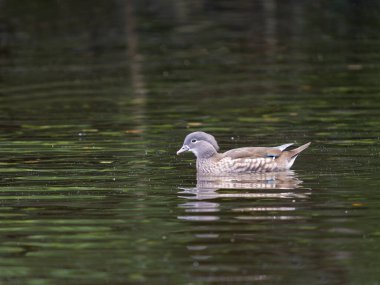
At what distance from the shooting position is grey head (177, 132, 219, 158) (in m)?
13.6

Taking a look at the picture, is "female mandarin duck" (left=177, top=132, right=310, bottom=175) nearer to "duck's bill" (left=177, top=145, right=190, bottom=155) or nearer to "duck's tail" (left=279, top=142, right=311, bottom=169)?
"duck's tail" (left=279, top=142, right=311, bottom=169)

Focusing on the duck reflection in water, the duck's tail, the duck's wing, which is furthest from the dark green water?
the duck's wing

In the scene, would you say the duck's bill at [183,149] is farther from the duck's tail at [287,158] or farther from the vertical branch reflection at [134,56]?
the vertical branch reflection at [134,56]

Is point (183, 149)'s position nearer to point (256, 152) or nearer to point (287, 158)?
point (256, 152)

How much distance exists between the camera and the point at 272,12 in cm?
3419

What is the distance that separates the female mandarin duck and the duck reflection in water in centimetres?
9

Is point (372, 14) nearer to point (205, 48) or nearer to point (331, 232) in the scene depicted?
point (205, 48)

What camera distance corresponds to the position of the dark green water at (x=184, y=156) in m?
9.24

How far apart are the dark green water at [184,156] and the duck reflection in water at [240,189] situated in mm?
32

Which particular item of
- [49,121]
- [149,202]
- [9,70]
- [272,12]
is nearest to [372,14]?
[272,12]

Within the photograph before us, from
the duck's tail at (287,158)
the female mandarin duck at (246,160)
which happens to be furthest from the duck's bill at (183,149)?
the duck's tail at (287,158)

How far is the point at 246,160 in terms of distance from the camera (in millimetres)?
13281

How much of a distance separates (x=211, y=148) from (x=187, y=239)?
12.7 ft

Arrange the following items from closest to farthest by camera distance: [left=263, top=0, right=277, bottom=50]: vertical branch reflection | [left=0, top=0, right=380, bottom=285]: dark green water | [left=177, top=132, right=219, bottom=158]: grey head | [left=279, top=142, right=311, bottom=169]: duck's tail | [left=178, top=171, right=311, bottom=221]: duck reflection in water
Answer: [left=0, top=0, right=380, bottom=285]: dark green water, [left=178, top=171, right=311, bottom=221]: duck reflection in water, [left=279, top=142, right=311, bottom=169]: duck's tail, [left=177, top=132, right=219, bottom=158]: grey head, [left=263, top=0, right=277, bottom=50]: vertical branch reflection
